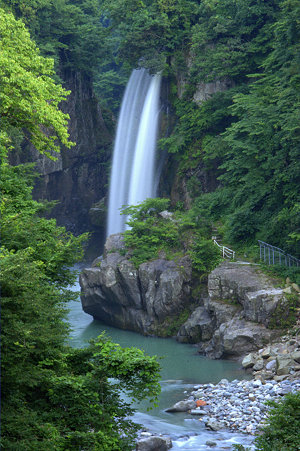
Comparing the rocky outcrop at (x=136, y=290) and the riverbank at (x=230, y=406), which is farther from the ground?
the rocky outcrop at (x=136, y=290)

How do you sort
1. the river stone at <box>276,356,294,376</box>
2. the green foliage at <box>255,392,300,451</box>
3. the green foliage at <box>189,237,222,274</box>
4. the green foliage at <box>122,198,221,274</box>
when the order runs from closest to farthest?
the green foliage at <box>255,392,300,451</box>, the river stone at <box>276,356,294,376</box>, the green foliage at <box>189,237,222,274</box>, the green foliage at <box>122,198,221,274</box>

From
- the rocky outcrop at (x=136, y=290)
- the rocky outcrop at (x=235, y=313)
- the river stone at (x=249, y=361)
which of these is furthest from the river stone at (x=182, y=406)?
the rocky outcrop at (x=136, y=290)

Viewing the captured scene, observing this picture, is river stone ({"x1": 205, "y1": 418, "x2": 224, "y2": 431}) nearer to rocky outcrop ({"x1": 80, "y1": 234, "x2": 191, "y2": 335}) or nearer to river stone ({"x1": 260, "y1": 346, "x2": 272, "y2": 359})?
river stone ({"x1": 260, "y1": 346, "x2": 272, "y2": 359})

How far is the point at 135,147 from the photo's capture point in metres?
37.2

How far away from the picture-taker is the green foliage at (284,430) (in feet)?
30.5

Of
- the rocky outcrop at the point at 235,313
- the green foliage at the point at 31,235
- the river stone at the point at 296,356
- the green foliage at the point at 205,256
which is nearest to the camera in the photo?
the green foliage at the point at 31,235

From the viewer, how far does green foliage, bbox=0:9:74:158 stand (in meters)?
14.3

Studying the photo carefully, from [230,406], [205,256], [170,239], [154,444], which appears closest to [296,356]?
[230,406]

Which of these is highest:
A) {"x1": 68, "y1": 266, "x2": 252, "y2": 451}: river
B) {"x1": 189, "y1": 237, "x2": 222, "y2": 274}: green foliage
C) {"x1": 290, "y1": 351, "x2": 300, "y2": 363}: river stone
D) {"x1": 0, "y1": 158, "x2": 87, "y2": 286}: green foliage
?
{"x1": 0, "y1": 158, "x2": 87, "y2": 286}: green foliage

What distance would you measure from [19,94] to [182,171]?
20140 millimetres

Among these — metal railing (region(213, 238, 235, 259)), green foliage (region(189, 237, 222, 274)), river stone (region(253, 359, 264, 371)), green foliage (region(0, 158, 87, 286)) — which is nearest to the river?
river stone (region(253, 359, 264, 371))

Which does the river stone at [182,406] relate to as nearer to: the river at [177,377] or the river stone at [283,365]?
the river at [177,377]

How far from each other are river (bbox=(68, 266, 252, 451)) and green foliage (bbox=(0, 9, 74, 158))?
563 centimetres

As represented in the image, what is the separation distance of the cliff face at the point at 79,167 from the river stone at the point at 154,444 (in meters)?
28.6
